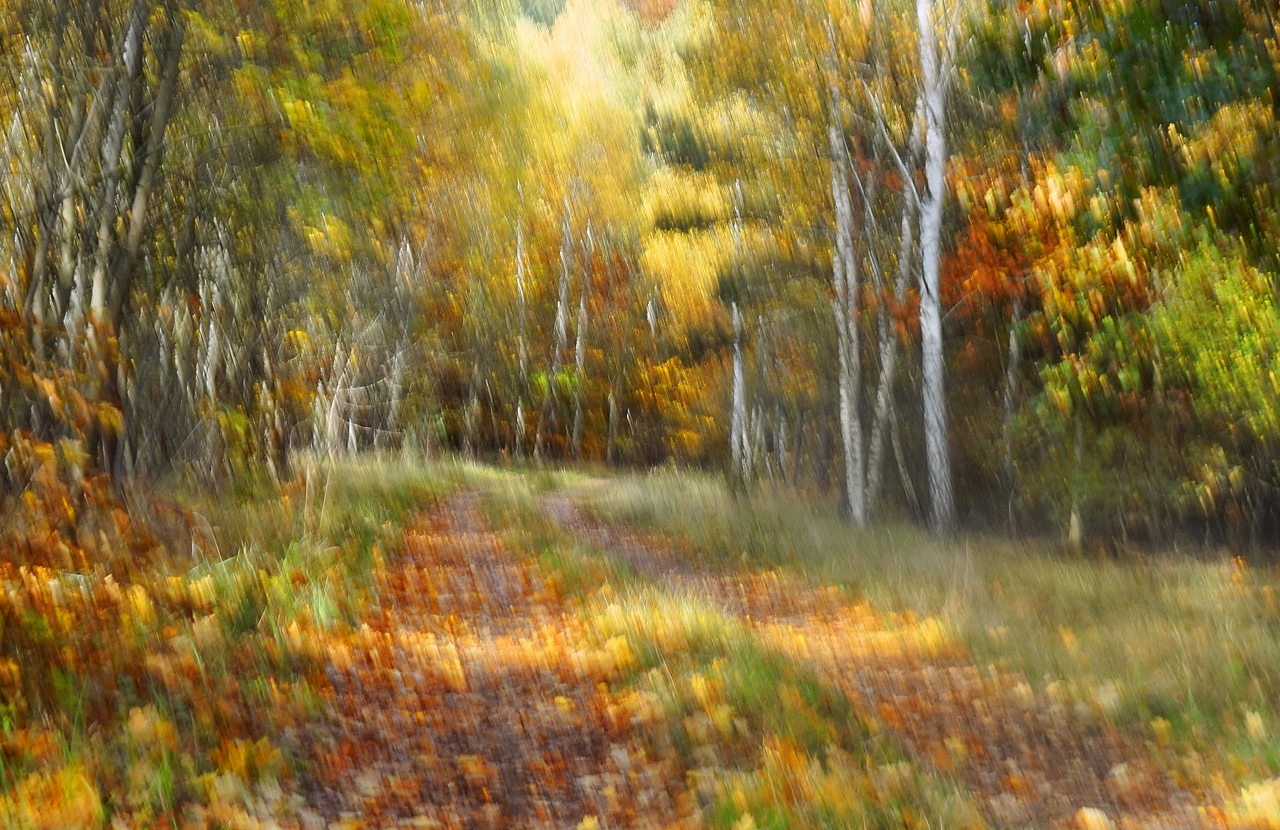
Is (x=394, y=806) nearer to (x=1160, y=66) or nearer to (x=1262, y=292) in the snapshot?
(x=1160, y=66)

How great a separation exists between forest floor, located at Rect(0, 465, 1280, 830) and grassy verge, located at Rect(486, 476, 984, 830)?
17mm

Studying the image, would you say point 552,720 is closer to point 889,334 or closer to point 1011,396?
point 889,334

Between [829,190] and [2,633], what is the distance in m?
15.7

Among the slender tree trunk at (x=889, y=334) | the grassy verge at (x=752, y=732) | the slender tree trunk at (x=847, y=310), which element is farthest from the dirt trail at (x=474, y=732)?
the slender tree trunk at (x=889, y=334)

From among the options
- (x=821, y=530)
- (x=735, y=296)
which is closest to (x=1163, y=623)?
(x=821, y=530)

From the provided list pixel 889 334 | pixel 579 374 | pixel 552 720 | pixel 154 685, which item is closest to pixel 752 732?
pixel 552 720

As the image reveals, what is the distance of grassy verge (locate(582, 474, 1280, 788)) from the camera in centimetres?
564

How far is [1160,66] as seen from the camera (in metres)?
9.28

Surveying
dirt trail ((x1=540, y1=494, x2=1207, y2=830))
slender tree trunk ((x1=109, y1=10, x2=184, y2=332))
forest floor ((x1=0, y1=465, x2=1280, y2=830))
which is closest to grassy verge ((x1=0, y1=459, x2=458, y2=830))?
forest floor ((x1=0, y1=465, x2=1280, y2=830))

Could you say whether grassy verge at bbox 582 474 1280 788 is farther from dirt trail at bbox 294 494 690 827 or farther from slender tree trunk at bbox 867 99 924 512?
dirt trail at bbox 294 494 690 827

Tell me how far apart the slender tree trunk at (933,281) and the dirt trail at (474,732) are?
7.40 meters

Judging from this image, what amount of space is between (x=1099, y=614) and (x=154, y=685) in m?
7.05

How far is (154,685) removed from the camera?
5090 mm

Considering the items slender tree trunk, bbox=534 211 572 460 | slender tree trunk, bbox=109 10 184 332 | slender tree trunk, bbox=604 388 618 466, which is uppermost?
slender tree trunk, bbox=109 10 184 332
